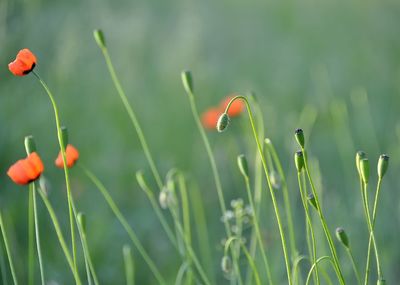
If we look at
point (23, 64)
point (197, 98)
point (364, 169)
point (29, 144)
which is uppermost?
point (197, 98)

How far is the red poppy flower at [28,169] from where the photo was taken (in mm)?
1425

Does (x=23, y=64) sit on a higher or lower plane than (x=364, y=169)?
higher

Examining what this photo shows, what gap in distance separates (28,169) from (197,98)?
94.6 inches

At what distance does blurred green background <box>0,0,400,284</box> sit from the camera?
8.92 ft

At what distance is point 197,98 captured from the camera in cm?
379

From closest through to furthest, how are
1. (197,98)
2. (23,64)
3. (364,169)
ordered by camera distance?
(364,169), (23,64), (197,98)

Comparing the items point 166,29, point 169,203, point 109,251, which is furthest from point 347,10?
point 169,203

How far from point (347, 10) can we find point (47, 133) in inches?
108

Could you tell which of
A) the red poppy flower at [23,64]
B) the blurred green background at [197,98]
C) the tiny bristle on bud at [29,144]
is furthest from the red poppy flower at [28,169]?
the blurred green background at [197,98]

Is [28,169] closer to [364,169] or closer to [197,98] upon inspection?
[364,169]

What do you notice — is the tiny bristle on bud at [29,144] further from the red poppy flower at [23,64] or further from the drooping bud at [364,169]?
the drooping bud at [364,169]

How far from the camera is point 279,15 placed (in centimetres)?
509

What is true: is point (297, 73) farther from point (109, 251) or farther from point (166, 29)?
point (109, 251)

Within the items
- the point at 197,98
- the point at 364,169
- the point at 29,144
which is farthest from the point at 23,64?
the point at 197,98
